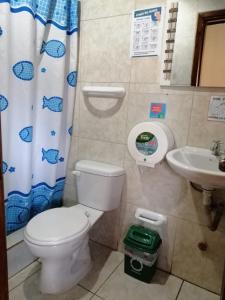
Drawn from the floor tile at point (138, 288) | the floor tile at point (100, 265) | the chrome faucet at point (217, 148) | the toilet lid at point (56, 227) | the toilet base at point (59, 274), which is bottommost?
the floor tile at point (138, 288)

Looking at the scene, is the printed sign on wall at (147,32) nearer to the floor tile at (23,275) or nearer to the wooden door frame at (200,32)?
the wooden door frame at (200,32)

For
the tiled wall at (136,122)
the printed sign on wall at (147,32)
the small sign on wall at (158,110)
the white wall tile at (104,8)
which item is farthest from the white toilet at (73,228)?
the white wall tile at (104,8)

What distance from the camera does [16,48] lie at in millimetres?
1426

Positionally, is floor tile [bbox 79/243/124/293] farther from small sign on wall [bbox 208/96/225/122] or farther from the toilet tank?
small sign on wall [bbox 208/96/225/122]

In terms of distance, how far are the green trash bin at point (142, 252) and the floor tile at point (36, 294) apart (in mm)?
338

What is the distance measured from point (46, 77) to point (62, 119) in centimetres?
34

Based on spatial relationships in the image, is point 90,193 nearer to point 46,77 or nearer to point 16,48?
point 46,77


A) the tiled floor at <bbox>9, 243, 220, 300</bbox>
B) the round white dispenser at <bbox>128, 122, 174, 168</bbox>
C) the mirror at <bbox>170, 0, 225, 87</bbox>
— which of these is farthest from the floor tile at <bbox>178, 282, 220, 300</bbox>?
the mirror at <bbox>170, 0, 225, 87</bbox>

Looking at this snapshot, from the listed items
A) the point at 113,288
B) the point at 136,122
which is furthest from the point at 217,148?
the point at 113,288

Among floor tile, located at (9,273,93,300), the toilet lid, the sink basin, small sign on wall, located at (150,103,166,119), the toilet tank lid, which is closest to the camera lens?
the sink basin

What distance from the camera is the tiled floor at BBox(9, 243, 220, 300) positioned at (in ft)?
4.68

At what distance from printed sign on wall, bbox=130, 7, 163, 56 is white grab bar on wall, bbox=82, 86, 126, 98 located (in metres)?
0.26

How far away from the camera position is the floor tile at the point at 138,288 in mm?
1456

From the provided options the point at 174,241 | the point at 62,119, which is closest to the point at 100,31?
the point at 62,119
